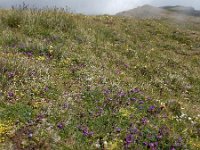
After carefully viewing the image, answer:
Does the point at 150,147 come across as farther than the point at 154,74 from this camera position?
No

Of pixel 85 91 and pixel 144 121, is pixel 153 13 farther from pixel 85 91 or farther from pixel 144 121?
pixel 144 121

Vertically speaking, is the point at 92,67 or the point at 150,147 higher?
the point at 92,67

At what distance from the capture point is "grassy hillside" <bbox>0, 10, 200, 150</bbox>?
9656 mm

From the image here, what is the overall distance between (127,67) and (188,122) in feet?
18.9

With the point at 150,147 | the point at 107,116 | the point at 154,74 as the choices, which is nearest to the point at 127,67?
the point at 154,74

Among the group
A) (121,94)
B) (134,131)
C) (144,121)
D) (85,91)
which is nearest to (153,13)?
(121,94)

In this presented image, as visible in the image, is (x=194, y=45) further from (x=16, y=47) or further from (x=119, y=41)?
(x=16, y=47)

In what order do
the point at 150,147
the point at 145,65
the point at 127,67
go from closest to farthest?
the point at 150,147
the point at 127,67
the point at 145,65

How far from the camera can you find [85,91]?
465 inches

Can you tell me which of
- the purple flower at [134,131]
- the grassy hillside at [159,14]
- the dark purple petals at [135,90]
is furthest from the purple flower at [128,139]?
the grassy hillside at [159,14]

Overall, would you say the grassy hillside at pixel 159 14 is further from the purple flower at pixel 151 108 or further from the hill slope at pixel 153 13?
the purple flower at pixel 151 108

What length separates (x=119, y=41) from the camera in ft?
68.6

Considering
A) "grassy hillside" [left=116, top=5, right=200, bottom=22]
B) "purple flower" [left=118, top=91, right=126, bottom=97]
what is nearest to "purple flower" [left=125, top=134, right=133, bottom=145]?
"purple flower" [left=118, top=91, right=126, bottom=97]

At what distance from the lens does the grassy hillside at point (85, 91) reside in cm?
966
